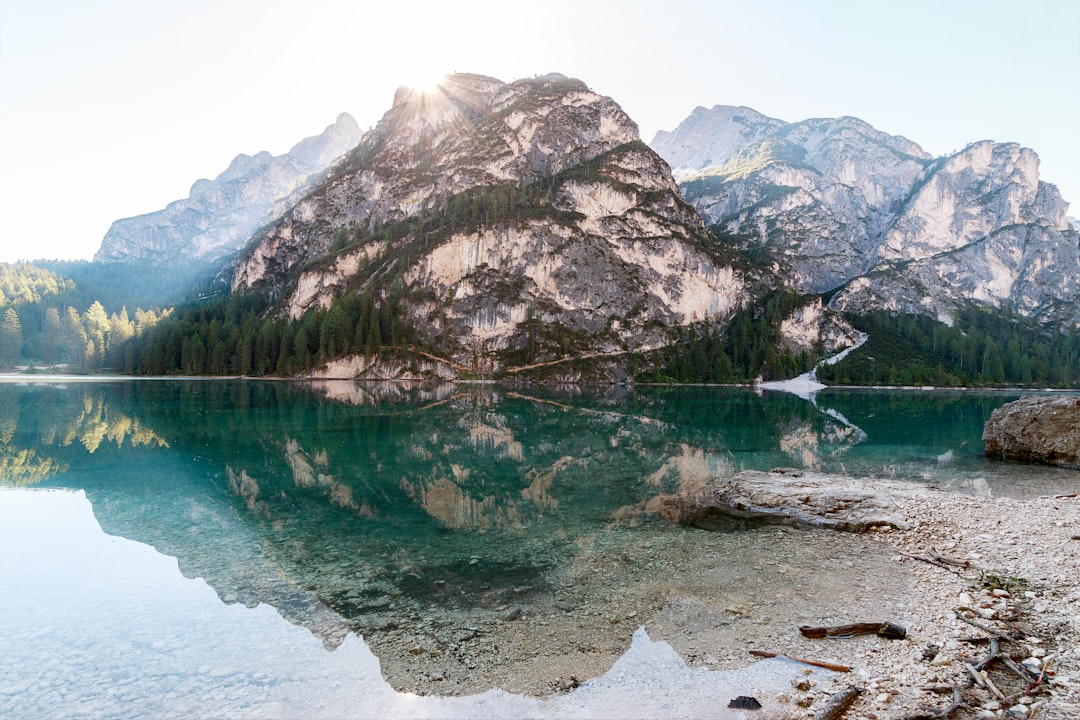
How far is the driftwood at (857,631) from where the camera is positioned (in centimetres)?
1088

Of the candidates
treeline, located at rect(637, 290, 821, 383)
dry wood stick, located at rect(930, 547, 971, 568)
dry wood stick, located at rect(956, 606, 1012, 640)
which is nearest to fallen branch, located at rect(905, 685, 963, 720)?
dry wood stick, located at rect(956, 606, 1012, 640)

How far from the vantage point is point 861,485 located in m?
25.5

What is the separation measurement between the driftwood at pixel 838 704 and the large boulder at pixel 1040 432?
34.9 meters

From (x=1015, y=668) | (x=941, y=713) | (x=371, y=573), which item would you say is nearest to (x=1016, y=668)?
(x=1015, y=668)

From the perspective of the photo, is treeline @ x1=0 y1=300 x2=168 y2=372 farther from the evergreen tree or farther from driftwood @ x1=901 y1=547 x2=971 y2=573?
driftwood @ x1=901 y1=547 x2=971 y2=573

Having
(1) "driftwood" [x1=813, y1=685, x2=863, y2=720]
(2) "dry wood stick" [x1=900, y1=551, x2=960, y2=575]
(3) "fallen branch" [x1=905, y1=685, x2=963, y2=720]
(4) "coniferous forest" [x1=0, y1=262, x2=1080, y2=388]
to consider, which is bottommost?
(2) "dry wood stick" [x1=900, y1=551, x2=960, y2=575]

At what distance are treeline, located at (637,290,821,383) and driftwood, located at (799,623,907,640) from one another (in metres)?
166

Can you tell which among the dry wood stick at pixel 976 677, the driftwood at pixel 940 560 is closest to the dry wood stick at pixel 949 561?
the driftwood at pixel 940 560

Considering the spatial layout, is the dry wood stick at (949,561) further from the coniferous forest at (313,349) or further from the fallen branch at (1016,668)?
→ the coniferous forest at (313,349)

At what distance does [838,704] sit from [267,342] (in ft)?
518

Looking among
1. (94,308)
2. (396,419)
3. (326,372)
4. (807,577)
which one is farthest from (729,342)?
(94,308)

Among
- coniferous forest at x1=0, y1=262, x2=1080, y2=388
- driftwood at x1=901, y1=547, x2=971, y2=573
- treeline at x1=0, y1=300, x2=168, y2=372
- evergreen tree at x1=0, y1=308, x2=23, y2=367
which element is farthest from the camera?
evergreen tree at x1=0, y1=308, x2=23, y2=367

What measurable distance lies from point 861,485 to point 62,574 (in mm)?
30591

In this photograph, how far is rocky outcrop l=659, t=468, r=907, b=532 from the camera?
20.0 meters
